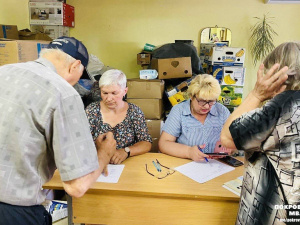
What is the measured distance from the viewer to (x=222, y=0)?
11.5ft

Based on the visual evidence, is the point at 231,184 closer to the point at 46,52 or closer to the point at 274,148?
the point at 274,148

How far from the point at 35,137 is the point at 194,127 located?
134 centimetres

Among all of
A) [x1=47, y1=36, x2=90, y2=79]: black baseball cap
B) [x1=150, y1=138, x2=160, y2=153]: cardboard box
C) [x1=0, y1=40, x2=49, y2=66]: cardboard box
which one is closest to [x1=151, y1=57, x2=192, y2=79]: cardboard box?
[x1=150, y1=138, x2=160, y2=153]: cardboard box

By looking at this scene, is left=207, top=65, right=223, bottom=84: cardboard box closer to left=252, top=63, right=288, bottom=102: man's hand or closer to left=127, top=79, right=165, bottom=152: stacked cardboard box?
left=127, top=79, right=165, bottom=152: stacked cardboard box

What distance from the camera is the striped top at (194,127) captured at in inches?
76.0

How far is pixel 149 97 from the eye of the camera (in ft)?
8.93

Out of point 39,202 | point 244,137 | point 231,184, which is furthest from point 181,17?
point 39,202

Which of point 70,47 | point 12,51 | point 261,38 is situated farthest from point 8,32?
point 261,38

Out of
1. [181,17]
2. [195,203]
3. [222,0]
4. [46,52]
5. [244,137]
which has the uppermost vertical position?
[222,0]

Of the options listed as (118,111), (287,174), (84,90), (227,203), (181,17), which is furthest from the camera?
(181,17)

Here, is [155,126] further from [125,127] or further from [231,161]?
[231,161]

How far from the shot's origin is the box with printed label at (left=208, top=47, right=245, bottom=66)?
3.04 metres

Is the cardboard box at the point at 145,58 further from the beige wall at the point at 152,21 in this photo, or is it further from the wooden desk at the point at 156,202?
the wooden desk at the point at 156,202

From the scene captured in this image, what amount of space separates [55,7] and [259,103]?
3178mm
